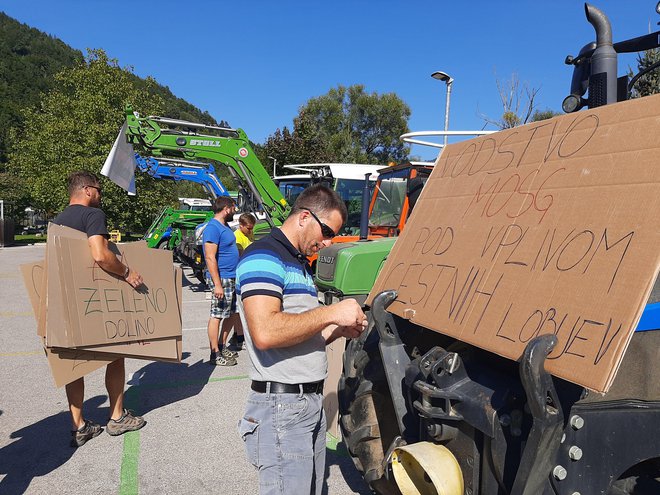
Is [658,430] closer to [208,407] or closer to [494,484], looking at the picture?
[494,484]

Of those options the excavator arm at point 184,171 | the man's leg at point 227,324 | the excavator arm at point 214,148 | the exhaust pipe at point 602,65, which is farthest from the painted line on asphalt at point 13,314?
the exhaust pipe at point 602,65

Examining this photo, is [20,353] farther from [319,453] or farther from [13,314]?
[319,453]

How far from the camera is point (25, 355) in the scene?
6207 millimetres

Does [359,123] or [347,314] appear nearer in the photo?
[347,314]

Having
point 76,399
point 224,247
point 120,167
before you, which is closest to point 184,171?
point 120,167

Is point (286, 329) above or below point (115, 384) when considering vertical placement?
above

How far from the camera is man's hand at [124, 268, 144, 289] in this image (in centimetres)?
381

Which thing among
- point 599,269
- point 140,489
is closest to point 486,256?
point 599,269

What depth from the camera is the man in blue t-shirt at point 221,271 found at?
5539 mm

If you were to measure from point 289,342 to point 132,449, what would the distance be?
2.60 metres

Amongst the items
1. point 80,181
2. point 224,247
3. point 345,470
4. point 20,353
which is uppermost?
point 80,181

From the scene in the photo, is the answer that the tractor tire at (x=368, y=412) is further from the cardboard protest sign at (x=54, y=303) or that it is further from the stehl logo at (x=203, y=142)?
the stehl logo at (x=203, y=142)

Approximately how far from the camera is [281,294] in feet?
6.41

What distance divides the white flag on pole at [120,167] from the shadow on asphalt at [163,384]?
6.83 feet
